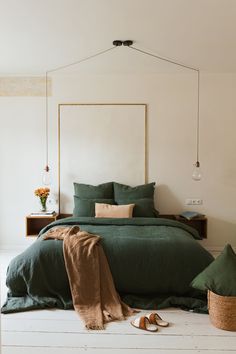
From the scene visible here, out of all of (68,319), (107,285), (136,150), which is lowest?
(68,319)

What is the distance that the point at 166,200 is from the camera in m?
4.57

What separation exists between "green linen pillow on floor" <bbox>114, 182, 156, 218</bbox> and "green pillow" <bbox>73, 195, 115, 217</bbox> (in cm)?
15

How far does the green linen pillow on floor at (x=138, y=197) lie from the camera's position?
416 cm

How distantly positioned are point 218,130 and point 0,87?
309 centimetres

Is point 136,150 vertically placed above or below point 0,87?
below

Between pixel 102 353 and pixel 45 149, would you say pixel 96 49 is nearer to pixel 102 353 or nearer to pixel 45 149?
pixel 45 149

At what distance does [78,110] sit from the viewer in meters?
4.55

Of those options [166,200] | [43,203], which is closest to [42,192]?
[43,203]

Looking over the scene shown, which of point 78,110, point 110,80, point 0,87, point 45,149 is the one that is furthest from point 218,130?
point 0,87

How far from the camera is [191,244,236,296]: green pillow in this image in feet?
7.56

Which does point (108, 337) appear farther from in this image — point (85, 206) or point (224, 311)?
point (85, 206)

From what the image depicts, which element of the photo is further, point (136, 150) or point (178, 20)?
point (136, 150)

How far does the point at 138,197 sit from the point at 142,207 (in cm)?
20

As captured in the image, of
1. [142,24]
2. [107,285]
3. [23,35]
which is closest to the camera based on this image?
[107,285]
